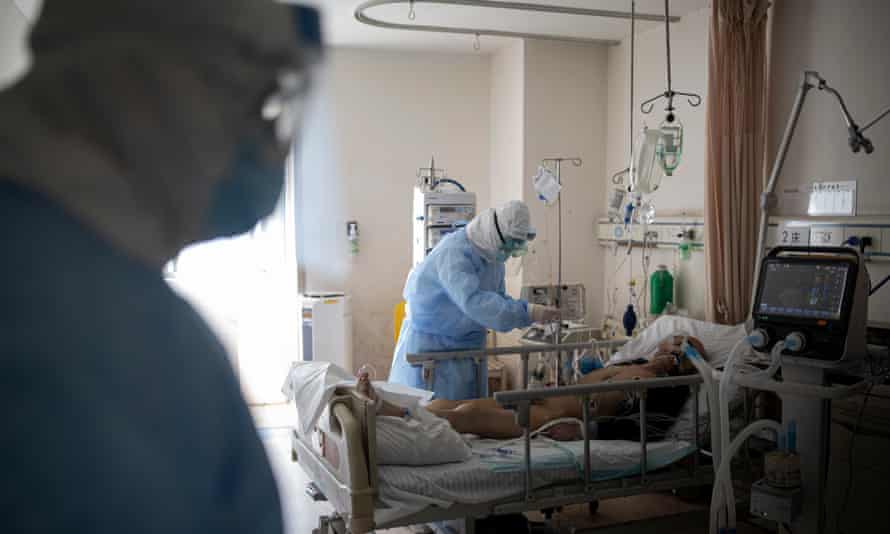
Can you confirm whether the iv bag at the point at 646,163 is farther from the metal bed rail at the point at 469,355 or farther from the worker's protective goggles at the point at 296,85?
the worker's protective goggles at the point at 296,85

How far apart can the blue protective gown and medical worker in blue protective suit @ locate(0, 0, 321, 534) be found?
2.56 metres

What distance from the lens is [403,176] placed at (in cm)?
590

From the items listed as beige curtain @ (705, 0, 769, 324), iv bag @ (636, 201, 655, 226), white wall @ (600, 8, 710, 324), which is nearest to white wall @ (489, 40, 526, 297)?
white wall @ (600, 8, 710, 324)

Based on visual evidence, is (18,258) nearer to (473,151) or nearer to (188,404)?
(188,404)

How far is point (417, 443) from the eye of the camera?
245 cm

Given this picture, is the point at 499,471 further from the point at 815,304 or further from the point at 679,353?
the point at 679,353

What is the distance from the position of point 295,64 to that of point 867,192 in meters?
3.34

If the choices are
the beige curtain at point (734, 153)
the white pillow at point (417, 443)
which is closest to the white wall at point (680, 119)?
the beige curtain at point (734, 153)

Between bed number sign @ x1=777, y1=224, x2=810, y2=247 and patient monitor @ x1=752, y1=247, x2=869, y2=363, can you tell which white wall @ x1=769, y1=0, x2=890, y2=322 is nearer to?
bed number sign @ x1=777, y1=224, x2=810, y2=247

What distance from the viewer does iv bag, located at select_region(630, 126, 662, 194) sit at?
3.44m

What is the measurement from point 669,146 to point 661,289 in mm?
1409

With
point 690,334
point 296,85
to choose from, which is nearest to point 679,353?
point 690,334

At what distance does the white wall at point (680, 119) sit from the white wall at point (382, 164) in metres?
1.23

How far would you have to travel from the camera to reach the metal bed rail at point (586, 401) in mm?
2451
